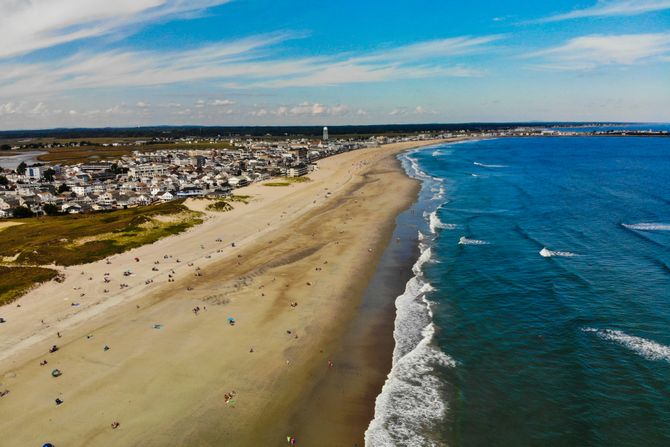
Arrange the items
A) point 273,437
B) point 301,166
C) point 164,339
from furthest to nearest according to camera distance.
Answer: point 301,166, point 164,339, point 273,437

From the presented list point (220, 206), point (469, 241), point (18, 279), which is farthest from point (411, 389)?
point (220, 206)

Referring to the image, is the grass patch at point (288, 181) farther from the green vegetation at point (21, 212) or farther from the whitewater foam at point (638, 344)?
the whitewater foam at point (638, 344)

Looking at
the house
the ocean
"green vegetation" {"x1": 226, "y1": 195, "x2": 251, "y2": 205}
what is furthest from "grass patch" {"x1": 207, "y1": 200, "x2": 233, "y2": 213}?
the house

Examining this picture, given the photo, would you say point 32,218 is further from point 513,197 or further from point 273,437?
point 513,197

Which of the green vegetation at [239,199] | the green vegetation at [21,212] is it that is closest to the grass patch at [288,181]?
the green vegetation at [239,199]

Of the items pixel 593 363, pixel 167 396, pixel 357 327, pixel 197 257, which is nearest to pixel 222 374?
pixel 167 396

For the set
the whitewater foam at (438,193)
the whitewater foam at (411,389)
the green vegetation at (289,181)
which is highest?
the green vegetation at (289,181)

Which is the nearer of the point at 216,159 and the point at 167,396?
the point at 167,396
